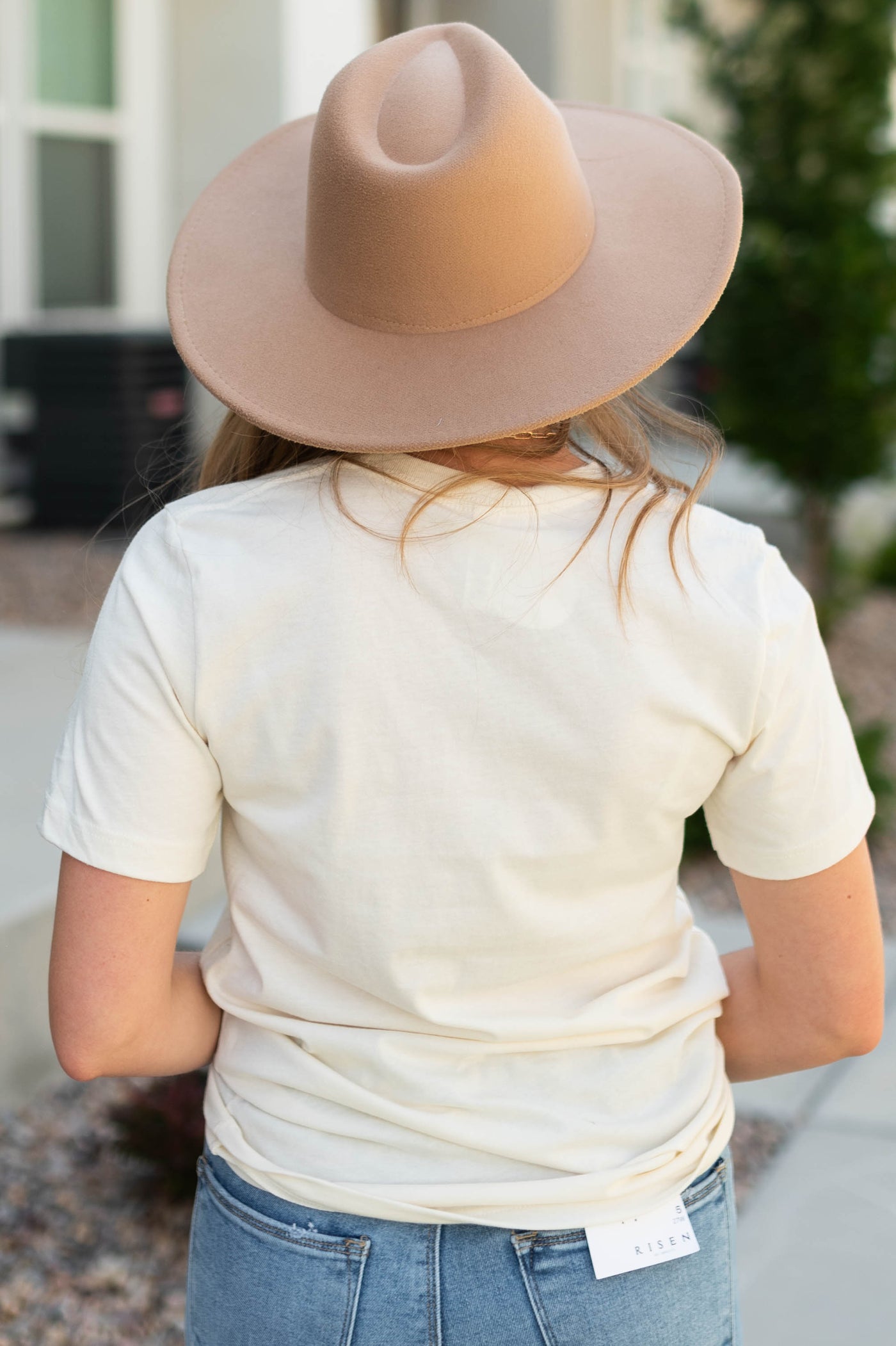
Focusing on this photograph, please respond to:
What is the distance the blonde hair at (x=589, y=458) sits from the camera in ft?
3.35

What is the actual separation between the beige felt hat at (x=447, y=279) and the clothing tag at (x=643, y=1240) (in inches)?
23.3

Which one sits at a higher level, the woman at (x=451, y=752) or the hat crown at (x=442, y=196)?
the hat crown at (x=442, y=196)

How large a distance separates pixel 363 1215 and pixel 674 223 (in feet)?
2.61

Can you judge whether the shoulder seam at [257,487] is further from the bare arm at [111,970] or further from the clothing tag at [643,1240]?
the clothing tag at [643,1240]

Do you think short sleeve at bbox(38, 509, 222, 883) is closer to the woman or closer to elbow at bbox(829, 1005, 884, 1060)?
the woman

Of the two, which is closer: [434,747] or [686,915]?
[434,747]

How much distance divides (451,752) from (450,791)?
28mm

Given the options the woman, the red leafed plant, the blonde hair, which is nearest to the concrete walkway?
the red leafed plant

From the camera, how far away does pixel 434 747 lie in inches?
39.9

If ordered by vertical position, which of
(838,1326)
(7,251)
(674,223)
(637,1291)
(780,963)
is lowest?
(7,251)

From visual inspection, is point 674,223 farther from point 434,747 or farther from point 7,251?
point 7,251

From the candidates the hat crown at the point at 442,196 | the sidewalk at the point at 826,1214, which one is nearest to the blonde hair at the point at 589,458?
the hat crown at the point at 442,196

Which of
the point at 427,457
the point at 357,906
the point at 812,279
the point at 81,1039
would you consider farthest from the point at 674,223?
the point at 812,279

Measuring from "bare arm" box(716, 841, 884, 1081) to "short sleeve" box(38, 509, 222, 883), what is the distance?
45 cm
